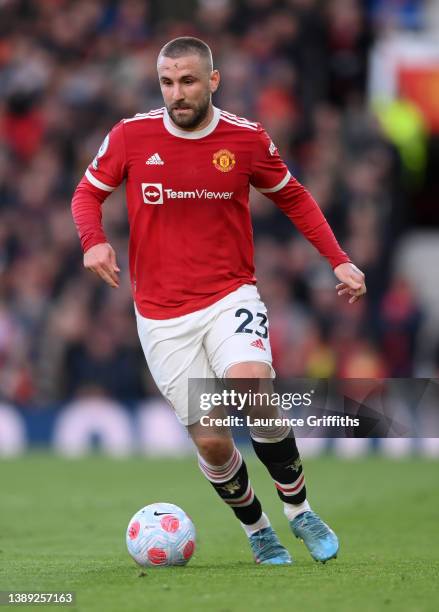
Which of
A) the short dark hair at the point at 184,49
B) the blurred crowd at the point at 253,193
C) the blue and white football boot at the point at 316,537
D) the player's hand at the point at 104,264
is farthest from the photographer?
the blurred crowd at the point at 253,193

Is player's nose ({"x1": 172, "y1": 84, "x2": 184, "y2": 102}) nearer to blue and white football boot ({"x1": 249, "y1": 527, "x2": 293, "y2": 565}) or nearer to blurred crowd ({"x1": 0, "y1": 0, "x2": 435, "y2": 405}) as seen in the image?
blue and white football boot ({"x1": 249, "y1": 527, "x2": 293, "y2": 565})

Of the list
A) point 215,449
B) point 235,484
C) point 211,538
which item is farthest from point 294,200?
point 211,538

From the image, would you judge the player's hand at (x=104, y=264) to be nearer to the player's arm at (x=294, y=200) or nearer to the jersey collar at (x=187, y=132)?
the jersey collar at (x=187, y=132)

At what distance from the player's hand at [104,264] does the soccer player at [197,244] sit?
227 millimetres

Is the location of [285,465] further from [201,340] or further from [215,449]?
[201,340]

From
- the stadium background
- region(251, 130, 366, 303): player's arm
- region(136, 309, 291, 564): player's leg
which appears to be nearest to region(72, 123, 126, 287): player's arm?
region(136, 309, 291, 564): player's leg

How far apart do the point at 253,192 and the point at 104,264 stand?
35.9 feet

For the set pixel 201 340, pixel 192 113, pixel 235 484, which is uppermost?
pixel 192 113

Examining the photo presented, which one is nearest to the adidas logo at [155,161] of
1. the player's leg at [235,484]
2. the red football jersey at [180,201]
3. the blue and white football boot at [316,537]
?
the red football jersey at [180,201]

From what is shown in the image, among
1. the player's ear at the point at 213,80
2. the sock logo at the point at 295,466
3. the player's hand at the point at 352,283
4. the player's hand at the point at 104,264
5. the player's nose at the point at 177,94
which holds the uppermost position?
the player's ear at the point at 213,80

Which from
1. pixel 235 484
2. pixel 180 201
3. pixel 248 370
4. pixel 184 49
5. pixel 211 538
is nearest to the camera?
pixel 248 370

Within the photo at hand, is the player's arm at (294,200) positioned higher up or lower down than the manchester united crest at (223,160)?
lower down

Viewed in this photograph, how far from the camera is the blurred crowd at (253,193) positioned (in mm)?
17625

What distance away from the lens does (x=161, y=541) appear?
776 cm
